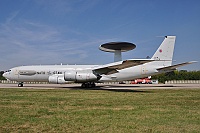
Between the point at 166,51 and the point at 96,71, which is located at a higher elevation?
the point at 166,51

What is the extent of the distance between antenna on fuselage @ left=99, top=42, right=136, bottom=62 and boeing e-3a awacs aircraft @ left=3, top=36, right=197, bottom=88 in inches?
172

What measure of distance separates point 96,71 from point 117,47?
352 inches

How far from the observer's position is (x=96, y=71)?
27.6 m

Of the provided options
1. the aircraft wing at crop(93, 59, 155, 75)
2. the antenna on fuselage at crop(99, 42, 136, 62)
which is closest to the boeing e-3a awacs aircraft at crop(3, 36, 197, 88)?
the aircraft wing at crop(93, 59, 155, 75)

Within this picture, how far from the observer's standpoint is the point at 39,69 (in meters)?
32.1

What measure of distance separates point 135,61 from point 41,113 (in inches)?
621

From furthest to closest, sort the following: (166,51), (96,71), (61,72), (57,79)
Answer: (61,72)
(166,51)
(57,79)
(96,71)

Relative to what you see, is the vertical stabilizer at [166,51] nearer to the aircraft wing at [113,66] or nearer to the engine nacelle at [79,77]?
the aircraft wing at [113,66]

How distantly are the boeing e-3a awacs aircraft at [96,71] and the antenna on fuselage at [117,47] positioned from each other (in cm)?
436

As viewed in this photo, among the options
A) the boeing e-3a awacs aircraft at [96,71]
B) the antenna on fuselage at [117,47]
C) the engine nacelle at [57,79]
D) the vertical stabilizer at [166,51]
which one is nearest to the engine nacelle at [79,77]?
the boeing e-3a awacs aircraft at [96,71]

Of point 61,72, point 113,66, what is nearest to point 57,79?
point 61,72

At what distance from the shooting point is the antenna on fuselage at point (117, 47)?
33219 mm

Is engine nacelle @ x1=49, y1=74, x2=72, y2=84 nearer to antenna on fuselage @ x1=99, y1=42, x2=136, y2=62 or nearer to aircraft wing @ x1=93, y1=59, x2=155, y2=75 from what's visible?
aircraft wing @ x1=93, y1=59, x2=155, y2=75

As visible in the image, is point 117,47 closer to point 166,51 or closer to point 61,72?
point 166,51
